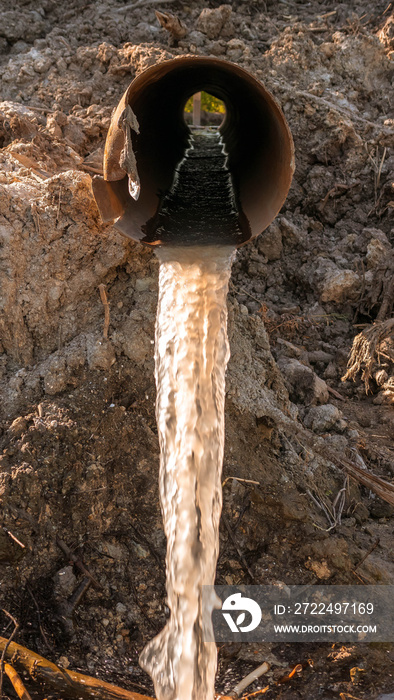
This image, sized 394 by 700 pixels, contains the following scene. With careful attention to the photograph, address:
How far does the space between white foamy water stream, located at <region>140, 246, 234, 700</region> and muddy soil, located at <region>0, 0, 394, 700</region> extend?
0.79 ft

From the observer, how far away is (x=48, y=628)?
294cm

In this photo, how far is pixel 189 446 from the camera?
2916 millimetres

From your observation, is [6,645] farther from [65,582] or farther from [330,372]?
[330,372]

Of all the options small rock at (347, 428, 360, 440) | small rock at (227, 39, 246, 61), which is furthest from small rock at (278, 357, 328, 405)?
small rock at (227, 39, 246, 61)

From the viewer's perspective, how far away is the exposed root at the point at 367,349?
4.55 meters

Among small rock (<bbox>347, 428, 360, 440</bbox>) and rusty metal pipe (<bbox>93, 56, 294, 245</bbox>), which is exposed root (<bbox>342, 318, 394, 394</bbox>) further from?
rusty metal pipe (<bbox>93, 56, 294, 245</bbox>)

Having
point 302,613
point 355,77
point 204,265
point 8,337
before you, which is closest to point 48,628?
point 302,613

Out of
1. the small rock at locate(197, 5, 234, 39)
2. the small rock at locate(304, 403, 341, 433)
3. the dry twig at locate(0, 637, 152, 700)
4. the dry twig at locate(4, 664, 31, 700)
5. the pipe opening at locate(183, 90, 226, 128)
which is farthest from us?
the pipe opening at locate(183, 90, 226, 128)

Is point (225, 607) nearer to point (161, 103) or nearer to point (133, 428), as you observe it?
point (133, 428)

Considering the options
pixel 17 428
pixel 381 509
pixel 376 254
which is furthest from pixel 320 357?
pixel 17 428

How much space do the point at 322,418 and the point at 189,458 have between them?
1.53 metres

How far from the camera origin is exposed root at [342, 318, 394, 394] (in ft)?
14.9

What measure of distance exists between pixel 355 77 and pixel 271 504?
14.6 ft

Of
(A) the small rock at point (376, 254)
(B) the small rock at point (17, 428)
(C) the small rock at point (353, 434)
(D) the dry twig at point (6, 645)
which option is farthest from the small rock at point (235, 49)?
(D) the dry twig at point (6, 645)
